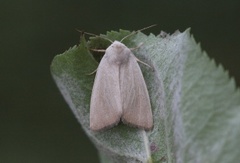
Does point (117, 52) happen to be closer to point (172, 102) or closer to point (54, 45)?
point (172, 102)

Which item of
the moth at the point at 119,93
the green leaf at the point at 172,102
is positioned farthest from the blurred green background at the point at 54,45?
the green leaf at the point at 172,102

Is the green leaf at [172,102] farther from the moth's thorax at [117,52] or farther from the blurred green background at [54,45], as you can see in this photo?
the blurred green background at [54,45]

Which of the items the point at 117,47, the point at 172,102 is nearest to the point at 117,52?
the point at 117,47

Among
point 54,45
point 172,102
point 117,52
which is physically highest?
point 54,45

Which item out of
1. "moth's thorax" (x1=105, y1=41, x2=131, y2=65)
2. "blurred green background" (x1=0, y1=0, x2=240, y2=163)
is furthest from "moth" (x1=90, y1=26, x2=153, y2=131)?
"blurred green background" (x1=0, y1=0, x2=240, y2=163)

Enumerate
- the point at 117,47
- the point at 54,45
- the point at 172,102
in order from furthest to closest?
the point at 54,45 → the point at 117,47 → the point at 172,102

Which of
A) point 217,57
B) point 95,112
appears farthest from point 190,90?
point 217,57
